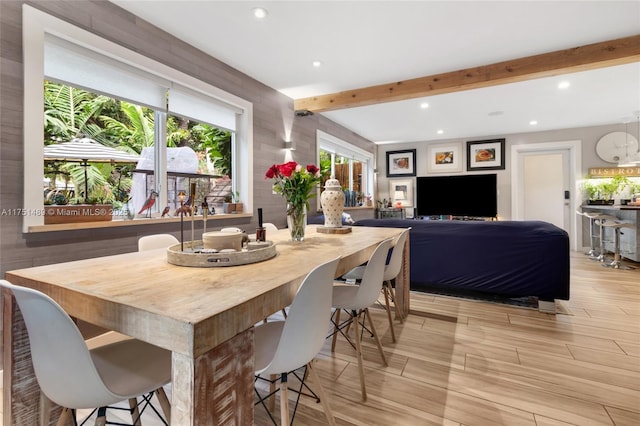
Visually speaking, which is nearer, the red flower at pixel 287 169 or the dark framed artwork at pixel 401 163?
the red flower at pixel 287 169

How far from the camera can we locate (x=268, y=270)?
3.62 ft

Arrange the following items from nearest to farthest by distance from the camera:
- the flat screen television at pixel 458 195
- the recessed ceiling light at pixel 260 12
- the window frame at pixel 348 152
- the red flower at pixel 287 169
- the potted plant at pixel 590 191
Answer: the red flower at pixel 287 169
the recessed ceiling light at pixel 260 12
the window frame at pixel 348 152
the potted plant at pixel 590 191
the flat screen television at pixel 458 195

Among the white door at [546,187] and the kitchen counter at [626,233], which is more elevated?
the white door at [546,187]

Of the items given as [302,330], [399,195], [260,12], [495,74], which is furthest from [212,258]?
[399,195]

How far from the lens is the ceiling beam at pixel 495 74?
9.30ft

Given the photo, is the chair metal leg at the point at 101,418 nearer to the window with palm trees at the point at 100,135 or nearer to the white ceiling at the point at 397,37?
the window with palm trees at the point at 100,135

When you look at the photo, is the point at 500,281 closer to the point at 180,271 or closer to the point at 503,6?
the point at 503,6

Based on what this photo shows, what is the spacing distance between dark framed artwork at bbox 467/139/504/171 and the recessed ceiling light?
19.0 feet

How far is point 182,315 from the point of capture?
67 centimetres

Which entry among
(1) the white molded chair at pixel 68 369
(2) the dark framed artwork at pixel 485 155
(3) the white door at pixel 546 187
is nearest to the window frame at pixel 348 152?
(2) the dark framed artwork at pixel 485 155

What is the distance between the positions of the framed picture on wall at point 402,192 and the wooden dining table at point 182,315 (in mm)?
6429

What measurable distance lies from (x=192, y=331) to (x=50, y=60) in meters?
2.40

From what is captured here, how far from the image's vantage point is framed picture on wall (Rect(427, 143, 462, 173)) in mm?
6969

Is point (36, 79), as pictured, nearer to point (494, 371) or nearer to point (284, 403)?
point (284, 403)
